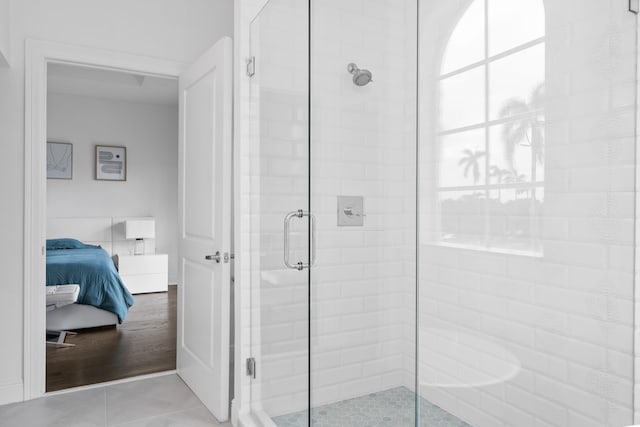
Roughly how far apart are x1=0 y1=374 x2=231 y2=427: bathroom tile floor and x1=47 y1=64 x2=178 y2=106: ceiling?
11.3ft

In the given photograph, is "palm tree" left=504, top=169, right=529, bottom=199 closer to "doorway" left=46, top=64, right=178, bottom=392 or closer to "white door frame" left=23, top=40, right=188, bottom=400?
"white door frame" left=23, top=40, right=188, bottom=400

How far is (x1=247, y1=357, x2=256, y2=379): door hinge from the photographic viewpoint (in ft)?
7.16

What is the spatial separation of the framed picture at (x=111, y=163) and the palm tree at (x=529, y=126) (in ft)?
20.7

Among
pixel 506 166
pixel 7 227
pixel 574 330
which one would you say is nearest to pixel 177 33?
pixel 7 227

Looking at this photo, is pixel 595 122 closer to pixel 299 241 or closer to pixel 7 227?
pixel 299 241

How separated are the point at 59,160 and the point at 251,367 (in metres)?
5.11

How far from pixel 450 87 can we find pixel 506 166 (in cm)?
24

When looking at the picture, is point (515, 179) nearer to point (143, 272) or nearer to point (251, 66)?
point (251, 66)

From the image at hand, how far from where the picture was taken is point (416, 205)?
3.56 feet

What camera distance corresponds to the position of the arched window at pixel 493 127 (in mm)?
865

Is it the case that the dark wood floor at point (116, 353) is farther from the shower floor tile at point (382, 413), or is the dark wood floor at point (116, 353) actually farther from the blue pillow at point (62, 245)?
the shower floor tile at point (382, 413)

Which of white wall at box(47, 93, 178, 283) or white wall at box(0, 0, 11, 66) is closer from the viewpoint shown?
white wall at box(0, 0, 11, 66)

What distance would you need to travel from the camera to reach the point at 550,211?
33.6 inches

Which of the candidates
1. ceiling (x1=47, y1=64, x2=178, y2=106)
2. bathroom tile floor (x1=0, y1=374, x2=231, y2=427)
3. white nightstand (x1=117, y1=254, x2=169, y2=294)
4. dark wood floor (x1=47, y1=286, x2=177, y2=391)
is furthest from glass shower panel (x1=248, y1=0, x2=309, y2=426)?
white nightstand (x1=117, y1=254, x2=169, y2=294)
